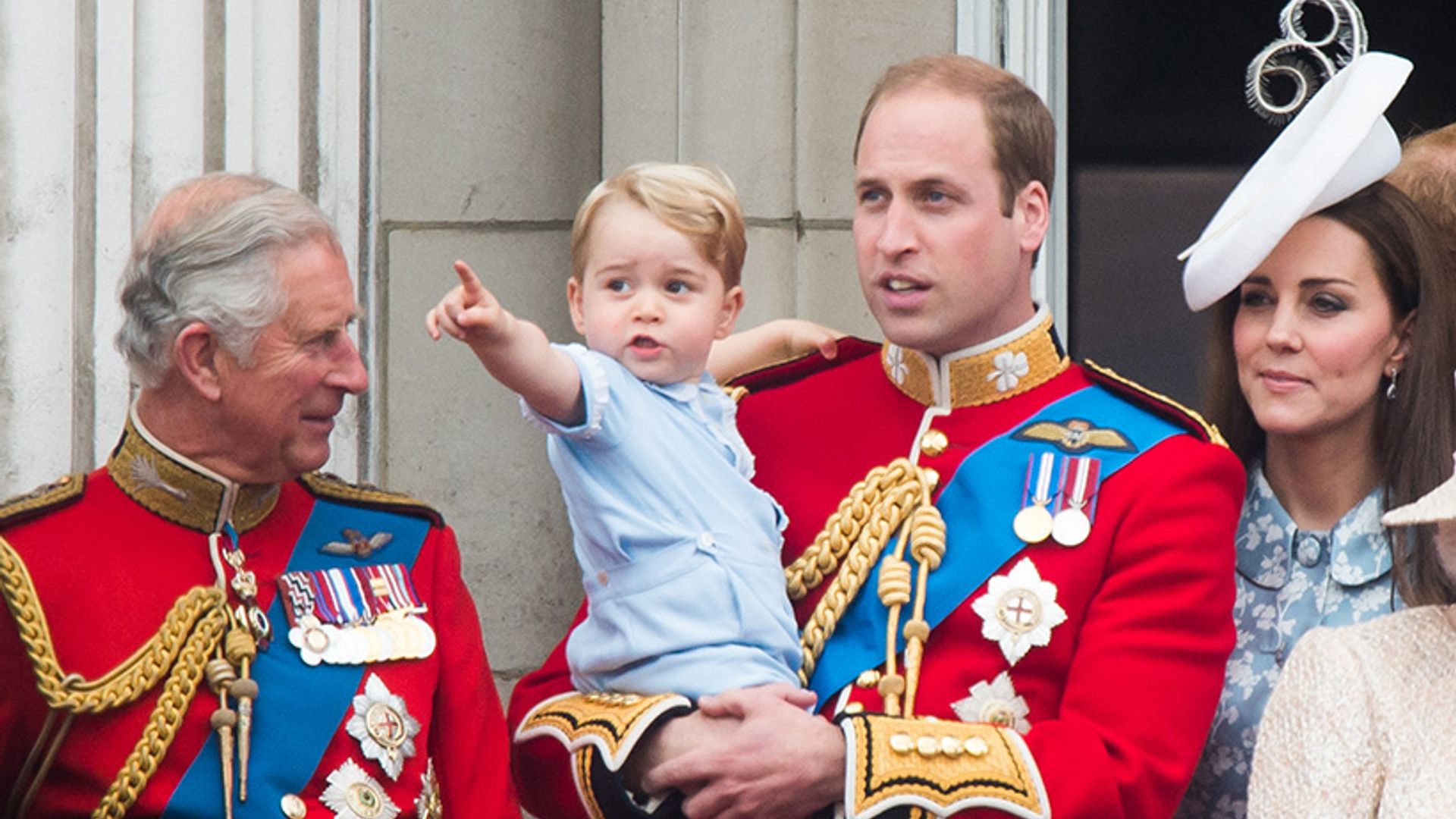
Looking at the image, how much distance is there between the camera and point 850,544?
3521 mm

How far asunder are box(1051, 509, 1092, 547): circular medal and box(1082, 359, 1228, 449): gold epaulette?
8.9 inches

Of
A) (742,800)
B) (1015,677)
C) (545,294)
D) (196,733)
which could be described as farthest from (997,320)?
(545,294)

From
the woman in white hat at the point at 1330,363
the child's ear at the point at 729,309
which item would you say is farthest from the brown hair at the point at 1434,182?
the child's ear at the point at 729,309

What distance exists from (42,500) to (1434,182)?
2.09m

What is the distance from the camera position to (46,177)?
447cm

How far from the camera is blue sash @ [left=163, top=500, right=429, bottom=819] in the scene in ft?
10.5

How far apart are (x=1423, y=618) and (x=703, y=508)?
0.94m

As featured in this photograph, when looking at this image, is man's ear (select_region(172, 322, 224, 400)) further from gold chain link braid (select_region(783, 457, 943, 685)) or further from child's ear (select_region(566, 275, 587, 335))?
gold chain link braid (select_region(783, 457, 943, 685))

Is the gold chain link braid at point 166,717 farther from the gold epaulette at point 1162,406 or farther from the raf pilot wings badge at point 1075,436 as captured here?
the gold epaulette at point 1162,406

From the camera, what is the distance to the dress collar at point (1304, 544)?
143 inches

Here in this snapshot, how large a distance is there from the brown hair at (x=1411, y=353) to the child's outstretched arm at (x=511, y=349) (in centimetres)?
119

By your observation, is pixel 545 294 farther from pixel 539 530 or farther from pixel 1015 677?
pixel 1015 677

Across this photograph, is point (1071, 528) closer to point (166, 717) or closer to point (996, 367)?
point (996, 367)

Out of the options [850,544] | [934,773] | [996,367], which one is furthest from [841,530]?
[934,773]
